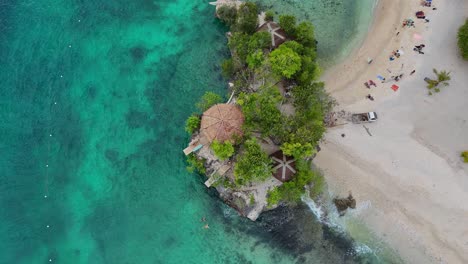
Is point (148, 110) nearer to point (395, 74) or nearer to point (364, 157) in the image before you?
point (364, 157)

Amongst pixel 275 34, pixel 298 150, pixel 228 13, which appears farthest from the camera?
pixel 228 13

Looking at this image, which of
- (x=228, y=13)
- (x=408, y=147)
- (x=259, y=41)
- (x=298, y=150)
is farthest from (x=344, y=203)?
(x=228, y=13)

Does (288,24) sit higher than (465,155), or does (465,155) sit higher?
(288,24)

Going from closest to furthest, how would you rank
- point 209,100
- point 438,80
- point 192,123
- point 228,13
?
1. point 192,123
2. point 209,100
3. point 438,80
4. point 228,13

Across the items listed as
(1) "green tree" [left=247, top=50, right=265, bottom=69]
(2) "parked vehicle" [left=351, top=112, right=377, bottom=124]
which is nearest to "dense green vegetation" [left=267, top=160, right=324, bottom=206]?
(2) "parked vehicle" [left=351, top=112, right=377, bottom=124]

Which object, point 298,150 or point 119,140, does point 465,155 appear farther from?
point 119,140

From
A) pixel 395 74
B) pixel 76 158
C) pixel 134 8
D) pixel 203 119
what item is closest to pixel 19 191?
pixel 76 158

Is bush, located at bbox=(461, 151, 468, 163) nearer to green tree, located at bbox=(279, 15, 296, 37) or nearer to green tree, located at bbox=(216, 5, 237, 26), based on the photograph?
green tree, located at bbox=(279, 15, 296, 37)
